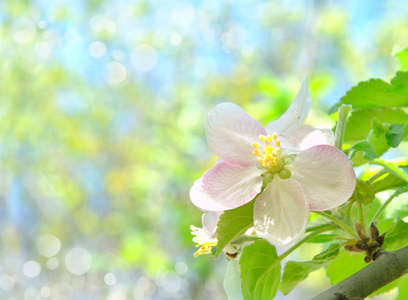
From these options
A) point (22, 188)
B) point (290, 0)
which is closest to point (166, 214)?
point (22, 188)

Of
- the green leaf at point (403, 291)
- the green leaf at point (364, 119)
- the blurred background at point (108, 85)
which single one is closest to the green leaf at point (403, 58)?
the green leaf at point (364, 119)

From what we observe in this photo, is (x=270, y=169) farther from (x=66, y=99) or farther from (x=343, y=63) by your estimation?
(x=343, y=63)

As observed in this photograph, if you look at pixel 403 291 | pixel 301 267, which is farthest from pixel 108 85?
pixel 403 291

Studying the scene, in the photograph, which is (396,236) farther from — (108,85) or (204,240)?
(108,85)

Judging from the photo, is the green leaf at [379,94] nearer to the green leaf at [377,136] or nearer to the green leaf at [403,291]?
the green leaf at [377,136]

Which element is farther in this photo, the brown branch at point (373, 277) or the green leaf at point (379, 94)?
the green leaf at point (379, 94)

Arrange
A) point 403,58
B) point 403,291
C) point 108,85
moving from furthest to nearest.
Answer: point 108,85, point 403,58, point 403,291

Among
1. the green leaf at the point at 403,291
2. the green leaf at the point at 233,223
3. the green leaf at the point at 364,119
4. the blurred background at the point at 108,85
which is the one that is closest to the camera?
the green leaf at the point at 403,291
